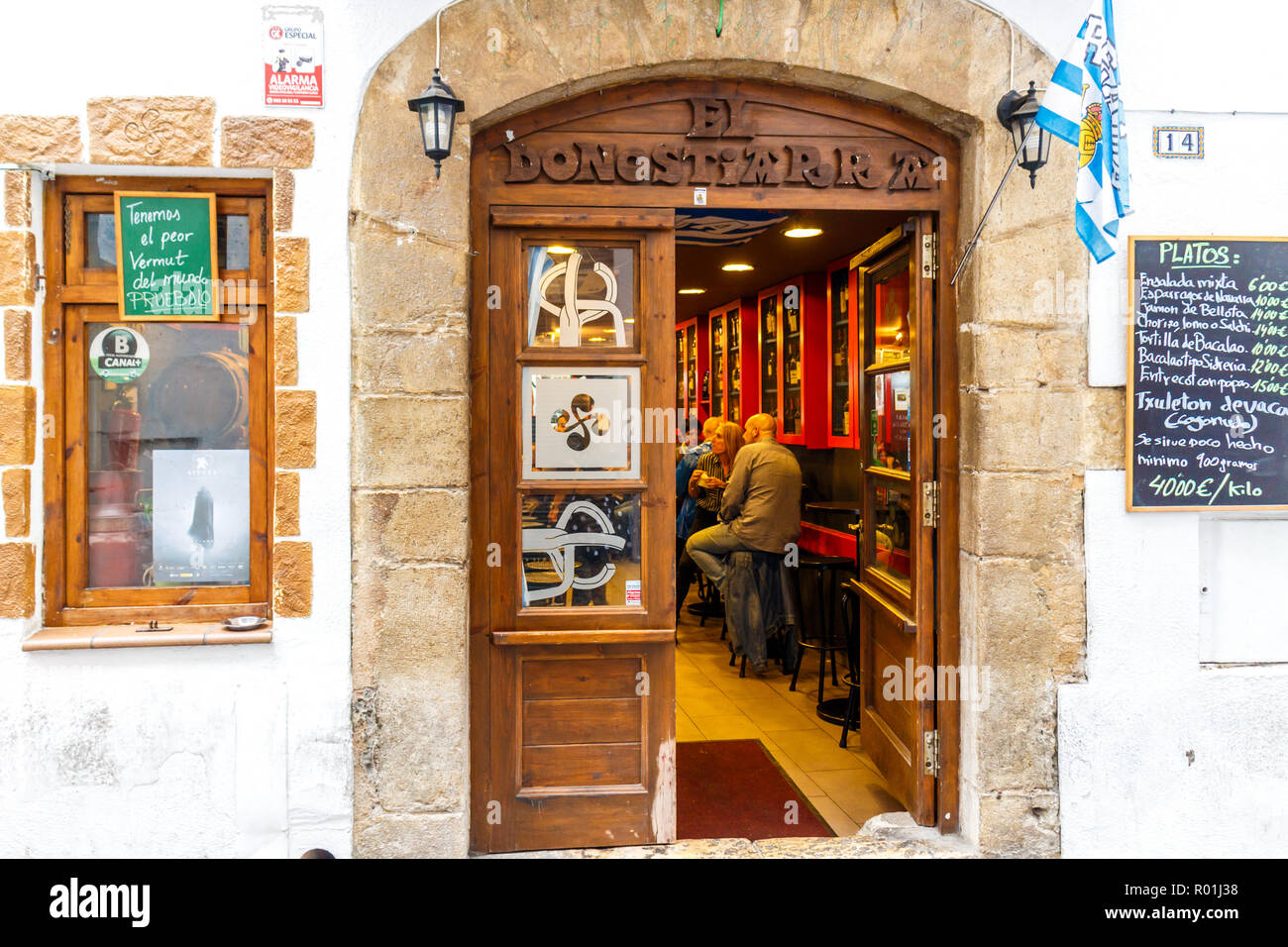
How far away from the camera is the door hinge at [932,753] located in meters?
3.37

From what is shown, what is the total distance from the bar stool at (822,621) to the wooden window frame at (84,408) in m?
3.01

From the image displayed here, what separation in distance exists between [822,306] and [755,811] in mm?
4475

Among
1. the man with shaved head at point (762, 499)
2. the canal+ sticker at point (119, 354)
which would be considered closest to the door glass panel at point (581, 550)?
the canal+ sticker at point (119, 354)

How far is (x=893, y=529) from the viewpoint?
12.7 ft

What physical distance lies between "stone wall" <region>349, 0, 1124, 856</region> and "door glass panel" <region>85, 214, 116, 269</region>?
0.85 meters

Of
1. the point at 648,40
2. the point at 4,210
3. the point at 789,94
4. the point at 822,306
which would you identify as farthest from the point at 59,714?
the point at 822,306

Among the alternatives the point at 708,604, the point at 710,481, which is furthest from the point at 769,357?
the point at 708,604

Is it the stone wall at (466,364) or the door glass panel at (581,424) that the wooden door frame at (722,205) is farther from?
the door glass panel at (581,424)

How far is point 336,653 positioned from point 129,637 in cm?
66

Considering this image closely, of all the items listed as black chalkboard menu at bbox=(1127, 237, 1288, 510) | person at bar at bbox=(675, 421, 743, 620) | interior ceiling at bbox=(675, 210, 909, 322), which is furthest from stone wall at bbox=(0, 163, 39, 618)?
person at bar at bbox=(675, 421, 743, 620)

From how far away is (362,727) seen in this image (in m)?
3.04

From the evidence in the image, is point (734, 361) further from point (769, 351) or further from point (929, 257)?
point (929, 257)

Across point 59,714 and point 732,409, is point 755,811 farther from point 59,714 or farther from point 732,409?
point 732,409

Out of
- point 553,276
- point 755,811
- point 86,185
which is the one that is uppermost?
point 86,185
